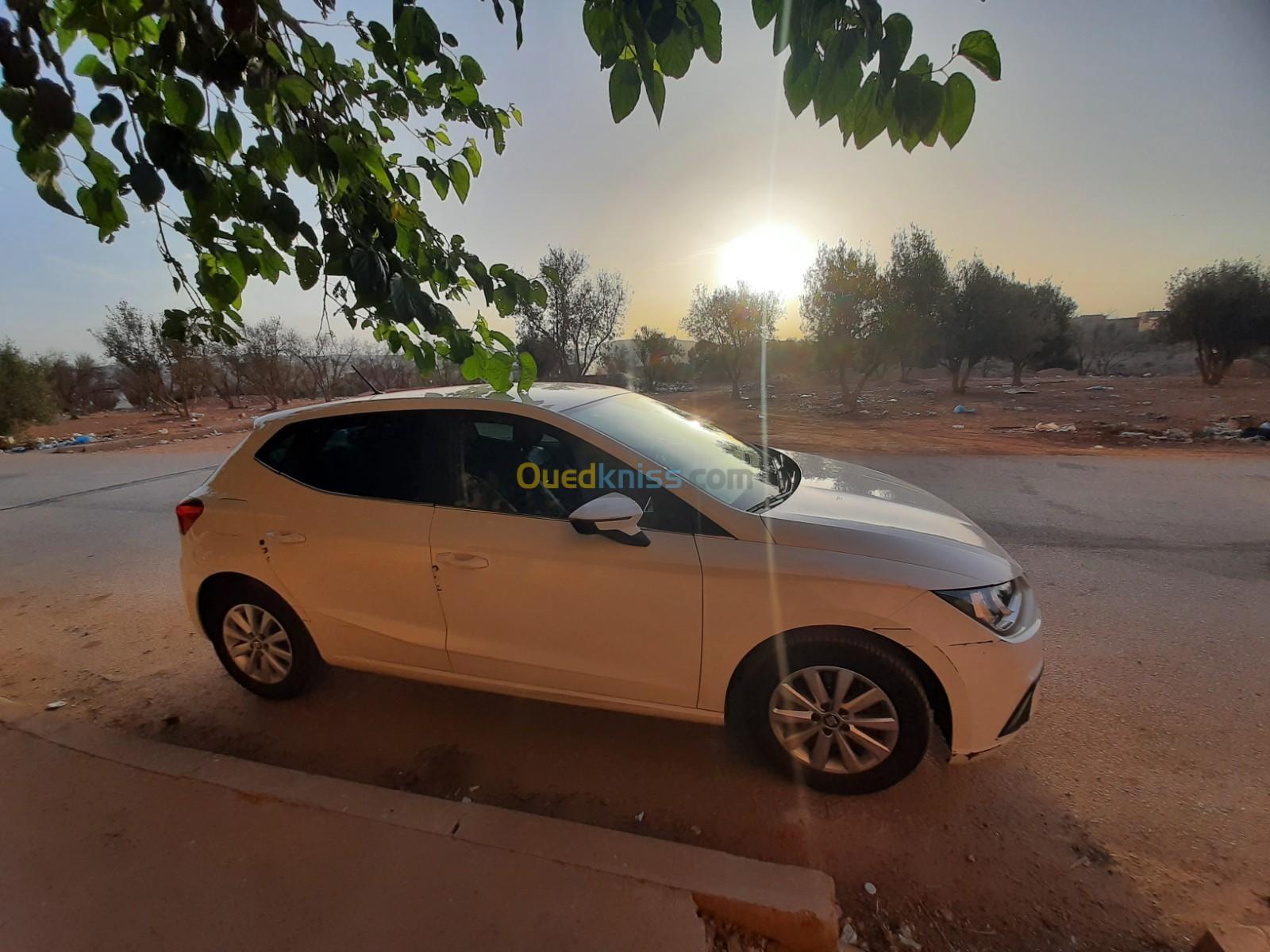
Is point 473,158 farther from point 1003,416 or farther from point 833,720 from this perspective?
point 1003,416

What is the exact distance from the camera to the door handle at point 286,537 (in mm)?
2732

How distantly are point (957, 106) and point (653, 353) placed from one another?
100 feet

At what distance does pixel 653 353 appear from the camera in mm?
31344

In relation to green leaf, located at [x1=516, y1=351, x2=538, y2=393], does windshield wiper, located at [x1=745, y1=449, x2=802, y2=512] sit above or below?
below

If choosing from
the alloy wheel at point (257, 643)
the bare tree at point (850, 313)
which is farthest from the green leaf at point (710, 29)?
the bare tree at point (850, 313)

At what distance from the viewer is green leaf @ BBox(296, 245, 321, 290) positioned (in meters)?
1.84

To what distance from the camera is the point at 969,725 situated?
2.14 m

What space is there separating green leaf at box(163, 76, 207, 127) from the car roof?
4.36 feet

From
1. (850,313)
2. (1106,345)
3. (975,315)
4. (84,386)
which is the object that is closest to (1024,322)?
(975,315)

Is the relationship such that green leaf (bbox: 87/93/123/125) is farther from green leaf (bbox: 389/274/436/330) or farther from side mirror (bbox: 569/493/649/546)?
side mirror (bbox: 569/493/649/546)

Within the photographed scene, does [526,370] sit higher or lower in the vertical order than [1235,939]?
higher

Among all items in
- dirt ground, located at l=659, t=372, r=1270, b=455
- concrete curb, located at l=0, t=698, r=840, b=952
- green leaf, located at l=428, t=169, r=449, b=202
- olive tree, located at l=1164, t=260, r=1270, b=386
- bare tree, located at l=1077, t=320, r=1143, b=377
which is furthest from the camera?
bare tree, located at l=1077, t=320, r=1143, b=377

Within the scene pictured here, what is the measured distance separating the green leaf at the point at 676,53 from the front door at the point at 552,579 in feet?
4.63

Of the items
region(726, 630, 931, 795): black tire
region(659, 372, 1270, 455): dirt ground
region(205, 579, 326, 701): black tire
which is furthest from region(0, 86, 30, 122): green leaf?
region(659, 372, 1270, 455): dirt ground
